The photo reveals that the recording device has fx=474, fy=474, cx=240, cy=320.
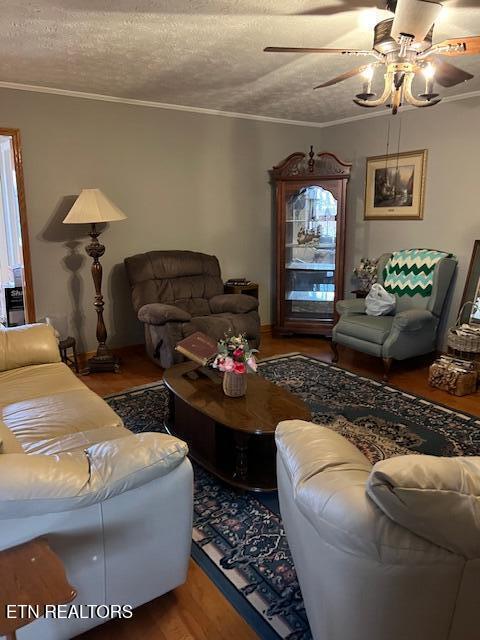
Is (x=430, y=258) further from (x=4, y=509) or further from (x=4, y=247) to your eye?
(x=4, y=247)

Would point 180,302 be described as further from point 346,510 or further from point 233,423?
point 346,510

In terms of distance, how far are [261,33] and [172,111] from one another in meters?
2.17

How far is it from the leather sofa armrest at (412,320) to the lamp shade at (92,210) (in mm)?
2503

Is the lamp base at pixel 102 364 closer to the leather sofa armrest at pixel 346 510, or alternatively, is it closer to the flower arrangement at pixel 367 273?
A: the flower arrangement at pixel 367 273

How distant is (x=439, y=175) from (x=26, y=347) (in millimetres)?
3979

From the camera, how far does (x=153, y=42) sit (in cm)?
292

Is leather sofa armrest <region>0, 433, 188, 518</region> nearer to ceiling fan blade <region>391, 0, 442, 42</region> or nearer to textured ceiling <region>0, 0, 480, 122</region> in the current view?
ceiling fan blade <region>391, 0, 442, 42</region>

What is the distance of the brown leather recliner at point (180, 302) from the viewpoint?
4.02 m

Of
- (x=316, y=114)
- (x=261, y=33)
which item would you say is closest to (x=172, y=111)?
(x=316, y=114)

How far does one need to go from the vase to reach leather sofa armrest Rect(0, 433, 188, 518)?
1046 mm

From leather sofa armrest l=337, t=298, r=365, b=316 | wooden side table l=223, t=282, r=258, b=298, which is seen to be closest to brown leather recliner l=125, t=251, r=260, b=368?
wooden side table l=223, t=282, r=258, b=298

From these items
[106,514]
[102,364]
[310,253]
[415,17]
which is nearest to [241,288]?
[310,253]

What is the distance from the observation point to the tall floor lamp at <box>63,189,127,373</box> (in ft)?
12.9

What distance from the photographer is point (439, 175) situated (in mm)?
4594
